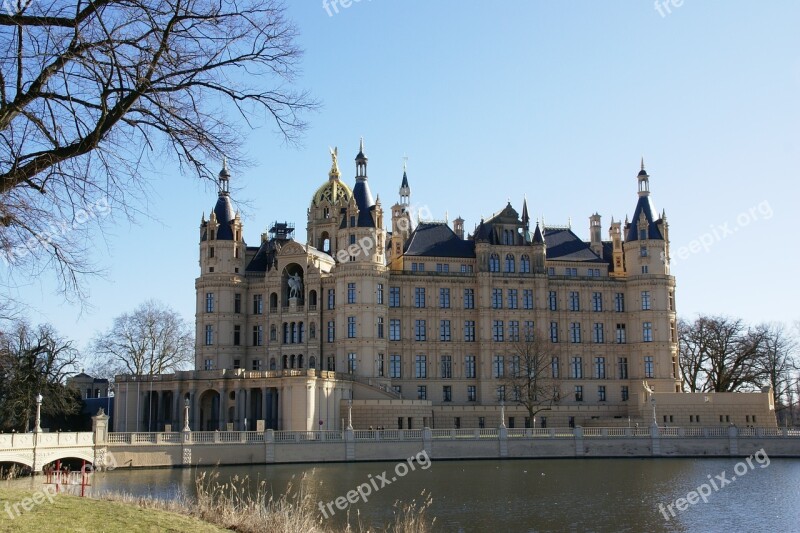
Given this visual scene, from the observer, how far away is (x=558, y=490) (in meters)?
39.2

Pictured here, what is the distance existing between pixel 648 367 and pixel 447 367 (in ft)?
57.4

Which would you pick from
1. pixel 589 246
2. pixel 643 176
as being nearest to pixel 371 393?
pixel 589 246

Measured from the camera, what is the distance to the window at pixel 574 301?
79.7 metres

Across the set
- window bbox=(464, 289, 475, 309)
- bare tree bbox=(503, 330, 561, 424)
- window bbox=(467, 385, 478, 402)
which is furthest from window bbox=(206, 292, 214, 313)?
bare tree bbox=(503, 330, 561, 424)

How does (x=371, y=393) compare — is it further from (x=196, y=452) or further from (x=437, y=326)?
(x=196, y=452)

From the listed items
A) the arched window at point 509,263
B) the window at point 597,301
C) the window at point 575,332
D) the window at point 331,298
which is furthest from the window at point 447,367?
the window at point 597,301

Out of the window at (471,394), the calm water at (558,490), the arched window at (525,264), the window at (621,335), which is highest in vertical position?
the arched window at (525,264)

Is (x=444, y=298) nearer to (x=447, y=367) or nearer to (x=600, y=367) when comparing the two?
(x=447, y=367)

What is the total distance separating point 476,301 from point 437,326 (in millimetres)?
4142

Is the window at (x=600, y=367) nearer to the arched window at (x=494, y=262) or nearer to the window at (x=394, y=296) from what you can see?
the arched window at (x=494, y=262)

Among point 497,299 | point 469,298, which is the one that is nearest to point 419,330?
point 469,298

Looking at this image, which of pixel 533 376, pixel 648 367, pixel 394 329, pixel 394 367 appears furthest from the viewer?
pixel 648 367

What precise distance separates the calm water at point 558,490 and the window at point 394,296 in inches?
874

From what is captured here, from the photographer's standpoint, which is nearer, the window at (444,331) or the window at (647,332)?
the window at (444,331)
